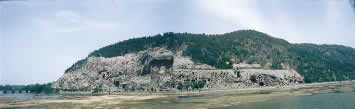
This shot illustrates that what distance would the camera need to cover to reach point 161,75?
11594 centimetres

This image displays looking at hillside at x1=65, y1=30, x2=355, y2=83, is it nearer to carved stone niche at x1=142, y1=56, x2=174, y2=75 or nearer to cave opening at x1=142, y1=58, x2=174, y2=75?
carved stone niche at x1=142, y1=56, x2=174, y2=75

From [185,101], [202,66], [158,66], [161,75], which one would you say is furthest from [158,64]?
[185,101]

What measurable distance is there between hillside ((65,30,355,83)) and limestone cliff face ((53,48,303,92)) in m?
6.31

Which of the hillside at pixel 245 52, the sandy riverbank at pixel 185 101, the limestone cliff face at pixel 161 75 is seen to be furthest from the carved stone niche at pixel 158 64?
the sandy riverbank at pixel 185 101

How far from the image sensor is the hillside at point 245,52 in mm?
125706

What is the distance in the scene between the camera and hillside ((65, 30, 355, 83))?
126 m

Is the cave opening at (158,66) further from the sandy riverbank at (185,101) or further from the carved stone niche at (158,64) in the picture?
the sandy riverbank at (185,101)

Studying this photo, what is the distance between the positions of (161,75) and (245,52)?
42.1 meters

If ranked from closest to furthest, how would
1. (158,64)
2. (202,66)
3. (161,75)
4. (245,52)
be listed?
(161,75)
(202,66)
(158,64)
(245,52)

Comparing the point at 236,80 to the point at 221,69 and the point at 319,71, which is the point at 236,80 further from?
the point at 319,71

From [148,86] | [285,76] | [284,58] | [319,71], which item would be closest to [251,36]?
[284,58]

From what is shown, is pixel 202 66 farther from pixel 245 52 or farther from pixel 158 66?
pixel 245 52

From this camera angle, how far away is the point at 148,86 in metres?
111

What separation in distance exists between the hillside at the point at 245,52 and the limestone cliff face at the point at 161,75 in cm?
631
